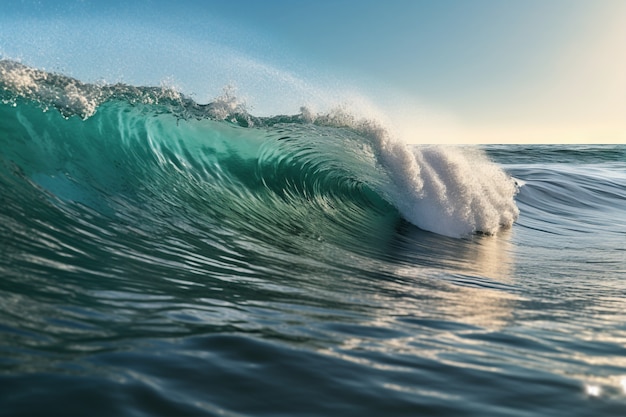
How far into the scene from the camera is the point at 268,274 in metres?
4.40

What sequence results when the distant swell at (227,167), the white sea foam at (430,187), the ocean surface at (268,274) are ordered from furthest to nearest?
the white sea foam at (430,187) < the distant swell at (227,167) < the ocean surface at (268,274)

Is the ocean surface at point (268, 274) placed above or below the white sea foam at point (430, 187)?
below

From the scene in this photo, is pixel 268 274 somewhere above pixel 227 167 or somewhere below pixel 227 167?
below

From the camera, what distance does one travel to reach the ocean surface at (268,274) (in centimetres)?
197

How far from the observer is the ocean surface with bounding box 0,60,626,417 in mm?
1974

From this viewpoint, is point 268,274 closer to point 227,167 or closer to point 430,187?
point 227,167

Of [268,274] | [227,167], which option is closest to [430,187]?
[227,167]

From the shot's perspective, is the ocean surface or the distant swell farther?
the distant swell

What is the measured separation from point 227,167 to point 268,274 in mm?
4702

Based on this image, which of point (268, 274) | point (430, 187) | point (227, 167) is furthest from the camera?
point (430, 187)

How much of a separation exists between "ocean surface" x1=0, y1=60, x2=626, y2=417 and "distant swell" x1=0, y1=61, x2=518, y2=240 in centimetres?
4

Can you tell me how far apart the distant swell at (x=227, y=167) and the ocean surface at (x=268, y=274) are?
0.04 m

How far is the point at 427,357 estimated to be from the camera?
7.96ft

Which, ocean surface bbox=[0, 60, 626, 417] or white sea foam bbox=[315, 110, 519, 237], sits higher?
white sea foam bbox=[315, 110, 519, 237]
